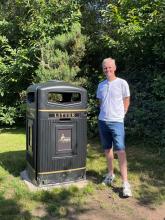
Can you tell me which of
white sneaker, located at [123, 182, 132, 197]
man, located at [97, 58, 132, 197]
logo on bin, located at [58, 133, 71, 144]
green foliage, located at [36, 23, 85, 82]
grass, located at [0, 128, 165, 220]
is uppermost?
green foliage, located at [36, 23, 85, 82]

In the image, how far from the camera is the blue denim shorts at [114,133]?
520 cm

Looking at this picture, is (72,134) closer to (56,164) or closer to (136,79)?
(56,164)

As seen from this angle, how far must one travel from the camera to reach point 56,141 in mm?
5375

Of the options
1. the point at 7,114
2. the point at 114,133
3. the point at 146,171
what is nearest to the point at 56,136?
the point at 114,133

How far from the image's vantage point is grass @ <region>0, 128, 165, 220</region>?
4.65 meters

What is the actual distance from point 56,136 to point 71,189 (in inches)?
30.0

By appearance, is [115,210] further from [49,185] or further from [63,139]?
[63,139]

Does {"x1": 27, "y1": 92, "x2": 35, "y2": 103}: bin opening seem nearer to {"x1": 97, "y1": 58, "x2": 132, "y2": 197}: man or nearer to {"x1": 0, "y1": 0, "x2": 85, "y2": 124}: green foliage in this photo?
{"x1": 97, "y1": 58, "x2": 132, "y2": 197}: man

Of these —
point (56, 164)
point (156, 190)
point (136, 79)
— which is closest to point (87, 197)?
point (56, 164)

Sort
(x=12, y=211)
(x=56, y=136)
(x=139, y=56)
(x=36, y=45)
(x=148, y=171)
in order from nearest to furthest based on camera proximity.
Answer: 1. (x=12, y=211)
2. (x=56, y=136)
3. (x=148, y=171)
4. (x=139, y=56)
5. (x=36, y=45)

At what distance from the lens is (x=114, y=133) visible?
206 inches

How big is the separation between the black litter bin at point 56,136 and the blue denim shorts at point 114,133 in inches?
13.0

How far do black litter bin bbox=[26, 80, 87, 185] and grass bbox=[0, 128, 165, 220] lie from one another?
0.79ft

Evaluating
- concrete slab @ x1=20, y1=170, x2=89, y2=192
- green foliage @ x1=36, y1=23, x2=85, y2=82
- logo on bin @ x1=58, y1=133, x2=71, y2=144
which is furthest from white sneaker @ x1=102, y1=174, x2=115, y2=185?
green foliage @ x1=36, y1=23, x2=85, y2=82
